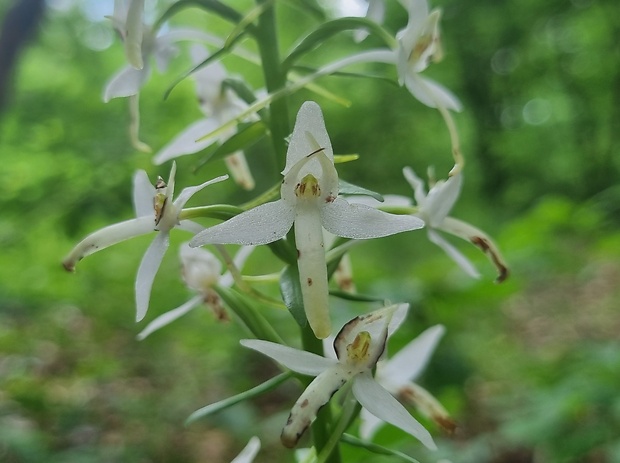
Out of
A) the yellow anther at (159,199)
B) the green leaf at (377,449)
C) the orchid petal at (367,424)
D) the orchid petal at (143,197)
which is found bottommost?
the green leaf at (377,449)

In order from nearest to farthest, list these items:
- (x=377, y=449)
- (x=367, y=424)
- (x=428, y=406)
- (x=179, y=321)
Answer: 1. (x=377, y=449)
2. (x=428, y=406)
3. (x=367, y=424)
4. (x=179, y=321)

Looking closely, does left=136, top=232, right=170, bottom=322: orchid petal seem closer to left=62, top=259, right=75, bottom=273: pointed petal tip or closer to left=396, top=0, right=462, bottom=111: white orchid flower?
left=62, top=259, right=75, bottom=273: pointed petal tip

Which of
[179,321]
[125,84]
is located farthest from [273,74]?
[179,321]

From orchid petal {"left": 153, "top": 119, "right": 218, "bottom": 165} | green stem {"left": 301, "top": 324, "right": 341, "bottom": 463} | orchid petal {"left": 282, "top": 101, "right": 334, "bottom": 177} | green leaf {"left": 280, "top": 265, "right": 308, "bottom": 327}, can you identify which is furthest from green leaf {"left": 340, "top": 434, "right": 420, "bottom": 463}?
orchid petal {"left": 153, "top": 119, "right": 218, "bottom": 165}

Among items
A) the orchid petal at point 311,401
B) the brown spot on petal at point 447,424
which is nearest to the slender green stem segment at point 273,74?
the orchid petal at point 311,401

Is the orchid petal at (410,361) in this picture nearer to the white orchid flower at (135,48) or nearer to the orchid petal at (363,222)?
the orchid petal at (363,222)

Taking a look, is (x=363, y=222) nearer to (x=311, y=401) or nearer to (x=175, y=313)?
(x=311, y=401)

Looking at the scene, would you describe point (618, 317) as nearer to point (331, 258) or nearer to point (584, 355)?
point (584, 355)
